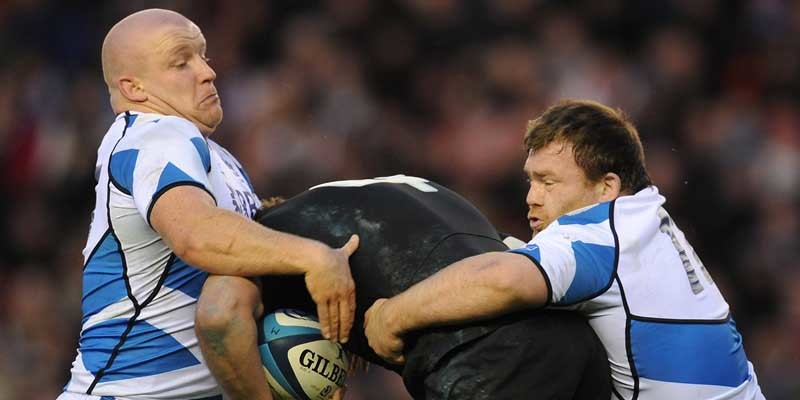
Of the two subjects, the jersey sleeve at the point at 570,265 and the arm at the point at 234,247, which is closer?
the jersey sleeve at the point at 570,265

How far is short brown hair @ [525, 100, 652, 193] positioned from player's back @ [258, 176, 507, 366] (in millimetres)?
434

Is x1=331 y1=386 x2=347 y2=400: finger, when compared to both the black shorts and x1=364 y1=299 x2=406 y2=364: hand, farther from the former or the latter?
the black shorts

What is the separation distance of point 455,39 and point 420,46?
37 centimetres

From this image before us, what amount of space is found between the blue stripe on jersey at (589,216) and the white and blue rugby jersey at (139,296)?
52.1 inches

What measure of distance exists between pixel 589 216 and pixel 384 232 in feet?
2.52

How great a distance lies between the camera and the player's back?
16.6 feet

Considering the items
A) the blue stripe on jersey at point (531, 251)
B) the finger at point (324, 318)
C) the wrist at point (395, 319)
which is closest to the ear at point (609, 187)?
the blue stripe on jersey at point (531, 251)

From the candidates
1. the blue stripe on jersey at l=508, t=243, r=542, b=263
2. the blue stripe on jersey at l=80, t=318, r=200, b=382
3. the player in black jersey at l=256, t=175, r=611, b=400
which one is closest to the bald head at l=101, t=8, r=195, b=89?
the player in black jersey at l=256, t=175, r=611, b=400

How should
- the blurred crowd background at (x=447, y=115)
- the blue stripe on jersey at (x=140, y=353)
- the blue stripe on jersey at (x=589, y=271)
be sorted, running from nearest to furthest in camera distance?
1. the blue stripe on jersey at (x=589, y=271)
2. the blue stripe on jersey at (x=140, y=353)
3. the blurred crowd background at (x=447, y=115)

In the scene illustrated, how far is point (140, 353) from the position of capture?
5.27m

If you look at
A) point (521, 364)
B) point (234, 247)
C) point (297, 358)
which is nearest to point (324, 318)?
point (297, 358)

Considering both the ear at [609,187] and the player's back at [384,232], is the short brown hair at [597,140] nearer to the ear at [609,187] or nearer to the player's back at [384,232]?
the ear at [609,187]

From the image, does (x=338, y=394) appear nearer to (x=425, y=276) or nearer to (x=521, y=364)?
(x=425, y=276)

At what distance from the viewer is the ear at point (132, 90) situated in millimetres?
5586
